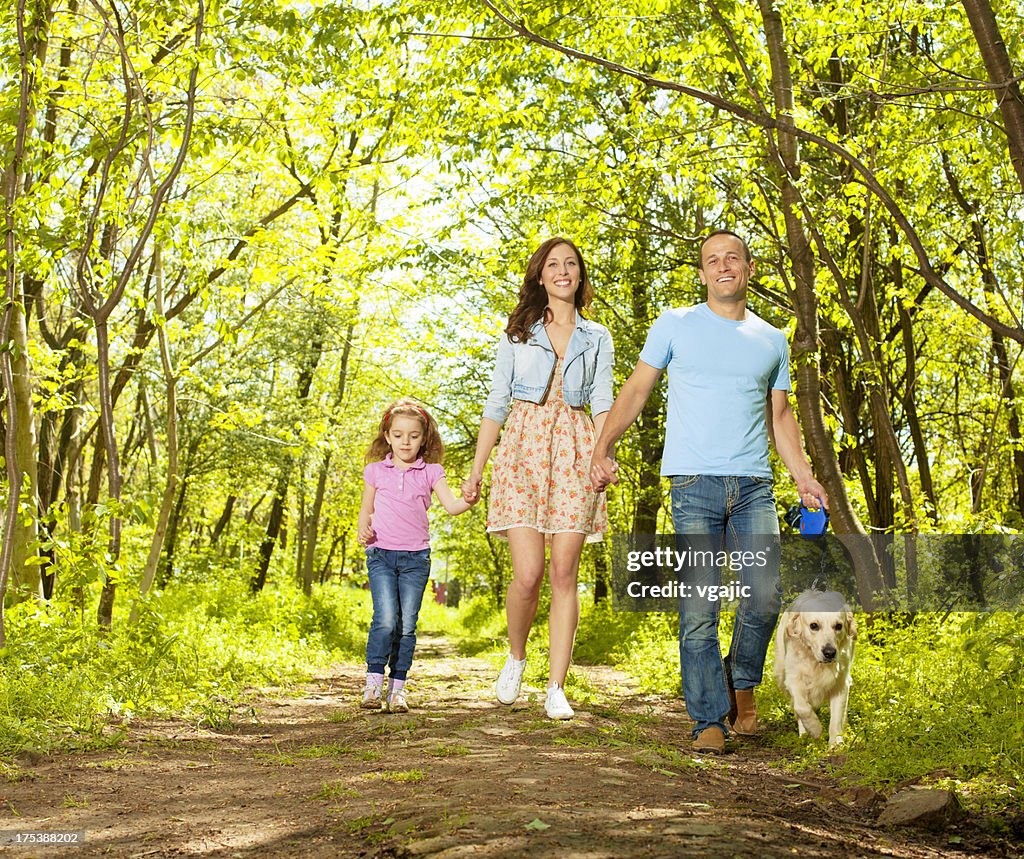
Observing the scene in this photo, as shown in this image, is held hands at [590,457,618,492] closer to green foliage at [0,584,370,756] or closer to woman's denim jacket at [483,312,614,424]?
woman's denim jacket at [483,312,614,424]

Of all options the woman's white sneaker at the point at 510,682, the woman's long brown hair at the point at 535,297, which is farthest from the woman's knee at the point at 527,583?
the woman's long brown hair at the point at 535,297

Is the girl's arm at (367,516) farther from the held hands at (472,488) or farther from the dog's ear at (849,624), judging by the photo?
the dog's ear at (849,624)

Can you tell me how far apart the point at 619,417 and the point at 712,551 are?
82cm

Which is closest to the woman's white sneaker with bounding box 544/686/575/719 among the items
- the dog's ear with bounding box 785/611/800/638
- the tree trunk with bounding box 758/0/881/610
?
the dog's ear with bounding box 785/611/800/638

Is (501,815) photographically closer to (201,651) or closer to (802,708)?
(802,708)

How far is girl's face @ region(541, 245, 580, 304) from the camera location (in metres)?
5.82

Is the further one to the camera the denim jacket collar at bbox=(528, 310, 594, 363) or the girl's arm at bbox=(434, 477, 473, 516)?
the girl's arm at bbox=(434, 477, 473, 516)

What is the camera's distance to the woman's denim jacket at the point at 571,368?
5.75 metres

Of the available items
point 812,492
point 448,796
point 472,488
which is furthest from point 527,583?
point 448,796

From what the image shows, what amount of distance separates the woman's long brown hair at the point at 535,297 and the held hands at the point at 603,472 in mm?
1006

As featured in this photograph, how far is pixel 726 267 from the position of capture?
16.9 feet

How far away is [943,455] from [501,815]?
66.9ft

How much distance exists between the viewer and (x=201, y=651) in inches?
366

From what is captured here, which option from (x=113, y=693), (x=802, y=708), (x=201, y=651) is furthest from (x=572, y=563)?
(x=201, y=651)
